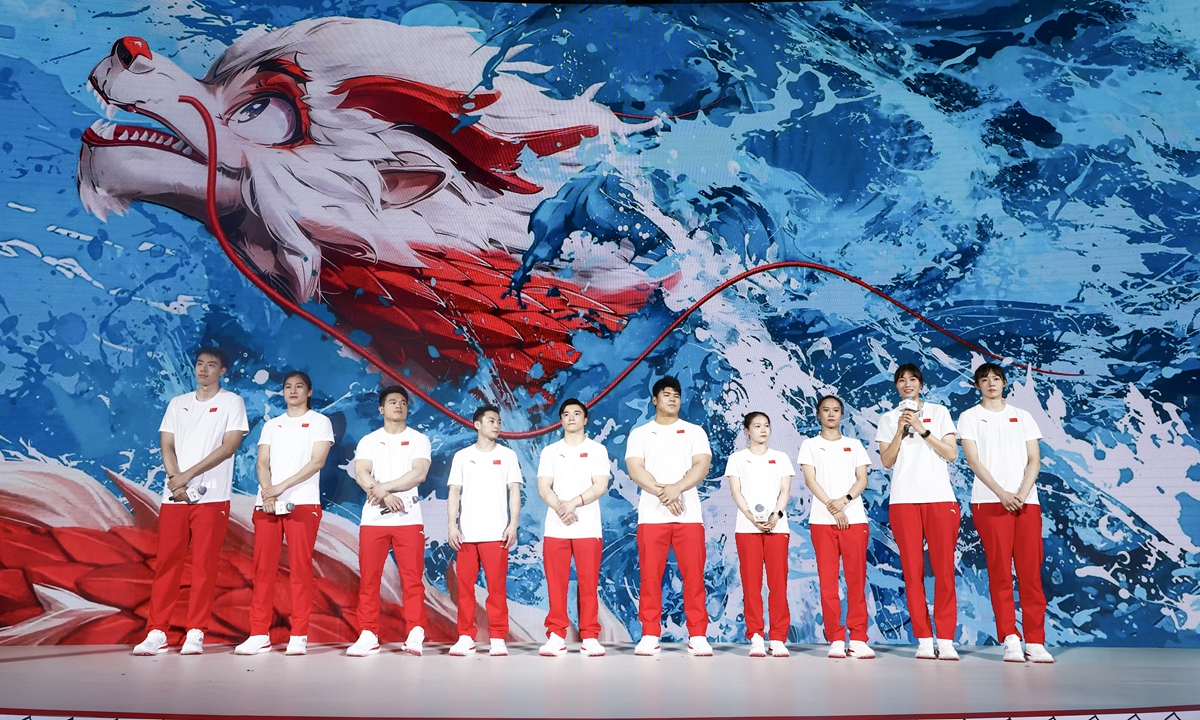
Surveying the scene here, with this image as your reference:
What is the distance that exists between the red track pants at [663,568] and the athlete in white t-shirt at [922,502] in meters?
1.07

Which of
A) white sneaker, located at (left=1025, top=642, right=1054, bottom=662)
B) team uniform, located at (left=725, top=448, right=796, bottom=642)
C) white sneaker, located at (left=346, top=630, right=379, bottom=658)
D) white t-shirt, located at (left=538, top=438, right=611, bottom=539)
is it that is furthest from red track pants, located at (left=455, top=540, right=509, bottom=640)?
white sneaker, located at (left=1025, top=642, right=1054, bottom=662)

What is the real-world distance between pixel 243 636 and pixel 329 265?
2347 mm

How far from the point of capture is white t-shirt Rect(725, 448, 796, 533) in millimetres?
5113

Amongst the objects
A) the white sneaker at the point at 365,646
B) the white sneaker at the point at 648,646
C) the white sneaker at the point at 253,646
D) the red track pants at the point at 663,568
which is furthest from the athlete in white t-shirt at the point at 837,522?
the white sneaker at the point at 253,646

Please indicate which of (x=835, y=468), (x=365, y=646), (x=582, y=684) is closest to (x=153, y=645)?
(x=365, y=646)

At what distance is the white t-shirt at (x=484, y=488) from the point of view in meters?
5.03

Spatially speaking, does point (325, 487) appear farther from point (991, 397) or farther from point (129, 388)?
point (991, 397)

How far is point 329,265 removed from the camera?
603 centimetres

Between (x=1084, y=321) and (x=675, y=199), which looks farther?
(x=675, y=199)

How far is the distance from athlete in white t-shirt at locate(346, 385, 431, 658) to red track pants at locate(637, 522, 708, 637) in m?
1.21

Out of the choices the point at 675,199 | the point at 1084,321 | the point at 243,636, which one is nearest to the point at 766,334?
the point at 675,199

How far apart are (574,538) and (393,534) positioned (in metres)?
0.99

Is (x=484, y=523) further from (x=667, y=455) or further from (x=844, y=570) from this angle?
(x=844, y=570)

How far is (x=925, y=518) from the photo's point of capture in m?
4.86
